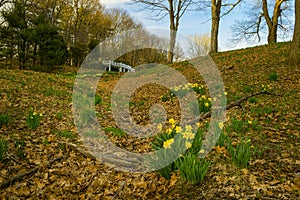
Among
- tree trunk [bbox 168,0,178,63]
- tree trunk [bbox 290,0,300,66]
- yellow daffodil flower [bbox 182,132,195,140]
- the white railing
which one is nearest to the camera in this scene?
yellow daffodil flower [bbox 182,132,195,140]

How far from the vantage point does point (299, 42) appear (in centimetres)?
718

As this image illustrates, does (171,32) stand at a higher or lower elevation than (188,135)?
higher

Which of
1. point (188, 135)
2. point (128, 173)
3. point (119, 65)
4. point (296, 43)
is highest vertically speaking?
point (119, 65)

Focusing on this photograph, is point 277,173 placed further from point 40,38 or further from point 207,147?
point 40,38

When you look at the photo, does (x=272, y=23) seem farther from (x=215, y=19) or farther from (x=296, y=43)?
(x=296, y=43)

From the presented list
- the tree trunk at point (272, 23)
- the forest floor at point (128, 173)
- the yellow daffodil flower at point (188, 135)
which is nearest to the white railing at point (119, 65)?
the tree trunk at point (272, 23)

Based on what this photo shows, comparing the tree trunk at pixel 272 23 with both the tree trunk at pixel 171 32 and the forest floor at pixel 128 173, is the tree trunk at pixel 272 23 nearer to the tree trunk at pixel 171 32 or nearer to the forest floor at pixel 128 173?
the tree trunk at pixel 171 32

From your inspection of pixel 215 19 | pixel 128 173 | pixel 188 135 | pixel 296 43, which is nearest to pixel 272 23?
pixel 215 19

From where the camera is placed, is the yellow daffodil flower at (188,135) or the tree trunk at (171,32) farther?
the tree trunk at (171,32)

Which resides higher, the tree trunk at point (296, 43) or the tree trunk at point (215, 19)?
the tree trunk at point (215, 19)

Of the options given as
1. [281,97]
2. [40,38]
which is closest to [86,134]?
[281,97]

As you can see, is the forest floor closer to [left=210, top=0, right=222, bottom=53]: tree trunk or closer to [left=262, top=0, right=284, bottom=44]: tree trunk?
[left=210, top=0, right=222, bottom=53]: tree trunk

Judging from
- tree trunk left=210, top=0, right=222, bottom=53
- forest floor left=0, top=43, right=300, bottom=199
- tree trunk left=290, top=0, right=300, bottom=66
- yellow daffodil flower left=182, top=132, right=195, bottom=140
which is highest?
tree trunk left=210, top=0, right=222, bottom=53

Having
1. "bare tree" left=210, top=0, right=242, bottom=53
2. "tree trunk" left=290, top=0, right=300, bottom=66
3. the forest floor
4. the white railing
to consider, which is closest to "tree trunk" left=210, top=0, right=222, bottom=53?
"bare tree" left=210, top=0, right=242, bottom=53
